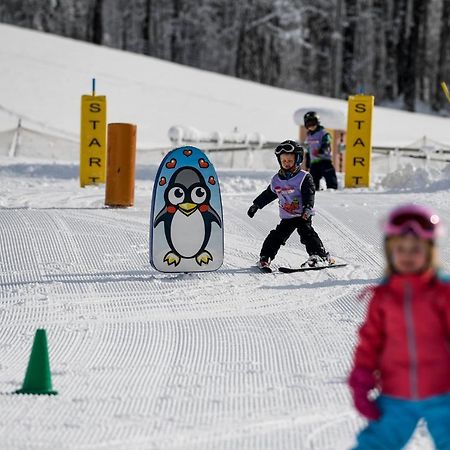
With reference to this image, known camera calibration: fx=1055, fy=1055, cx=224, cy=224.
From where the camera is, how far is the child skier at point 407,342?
3.50 m

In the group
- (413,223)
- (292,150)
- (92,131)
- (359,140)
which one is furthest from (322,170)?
(413,223)

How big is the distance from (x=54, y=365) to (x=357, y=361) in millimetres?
3288

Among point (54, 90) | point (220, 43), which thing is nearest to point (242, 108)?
point (54, 90)

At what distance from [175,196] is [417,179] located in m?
7.98

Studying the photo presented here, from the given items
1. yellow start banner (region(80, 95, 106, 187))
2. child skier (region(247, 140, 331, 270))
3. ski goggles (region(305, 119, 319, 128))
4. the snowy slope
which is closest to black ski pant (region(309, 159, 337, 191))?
ski goggles (region(305, 119, 319, 128))

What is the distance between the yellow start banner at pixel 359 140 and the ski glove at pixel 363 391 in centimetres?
1379

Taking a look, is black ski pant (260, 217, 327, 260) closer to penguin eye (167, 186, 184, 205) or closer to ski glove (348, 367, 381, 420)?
penguin eye (167, 186, 184, 205)

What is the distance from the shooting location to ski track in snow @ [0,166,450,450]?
5.16 metres

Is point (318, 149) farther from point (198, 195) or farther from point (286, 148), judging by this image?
point (198, 195)

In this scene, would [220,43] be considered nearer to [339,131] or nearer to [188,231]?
[339,131]

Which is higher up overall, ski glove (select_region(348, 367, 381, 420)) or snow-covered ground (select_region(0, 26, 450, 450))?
ski glove (select_region(348, 367, 381, 420))

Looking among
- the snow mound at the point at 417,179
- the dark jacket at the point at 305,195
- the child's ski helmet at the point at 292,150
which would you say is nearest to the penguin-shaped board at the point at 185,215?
the dark jacket at the point at 305,195

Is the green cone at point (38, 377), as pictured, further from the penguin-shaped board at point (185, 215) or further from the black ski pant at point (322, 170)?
the black ski pant at point (322, 170)

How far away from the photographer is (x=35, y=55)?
33625 mm
